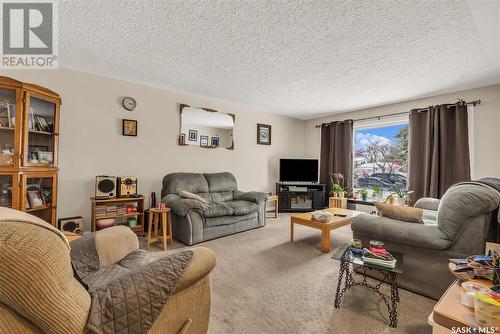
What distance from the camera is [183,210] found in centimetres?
298

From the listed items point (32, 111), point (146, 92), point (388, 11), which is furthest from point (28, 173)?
point (388, 11)

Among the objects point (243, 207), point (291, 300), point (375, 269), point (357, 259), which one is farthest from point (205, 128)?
point (375, 269)

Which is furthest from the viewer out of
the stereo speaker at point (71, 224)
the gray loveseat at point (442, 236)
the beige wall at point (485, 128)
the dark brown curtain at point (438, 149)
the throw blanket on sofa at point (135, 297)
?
the dark brown curtain at point (438, 149)

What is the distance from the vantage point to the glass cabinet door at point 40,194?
7.83ft

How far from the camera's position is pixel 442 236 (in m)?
1.82

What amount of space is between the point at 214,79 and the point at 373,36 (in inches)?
83.6

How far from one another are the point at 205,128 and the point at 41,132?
2.39 meters

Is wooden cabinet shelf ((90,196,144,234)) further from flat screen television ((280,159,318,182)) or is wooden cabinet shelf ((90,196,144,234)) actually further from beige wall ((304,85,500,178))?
beige wall ((304,85,500,178))

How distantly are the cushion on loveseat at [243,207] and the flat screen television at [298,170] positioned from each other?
6.33 feet

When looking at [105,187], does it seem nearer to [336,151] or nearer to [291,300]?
[291,300]

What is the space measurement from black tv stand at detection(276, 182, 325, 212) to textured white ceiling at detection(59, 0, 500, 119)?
7.53 feet

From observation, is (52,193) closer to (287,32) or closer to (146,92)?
(146,92)

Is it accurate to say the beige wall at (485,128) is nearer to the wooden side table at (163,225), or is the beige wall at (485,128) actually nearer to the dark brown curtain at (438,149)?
the dark brown curtain at (438,149)

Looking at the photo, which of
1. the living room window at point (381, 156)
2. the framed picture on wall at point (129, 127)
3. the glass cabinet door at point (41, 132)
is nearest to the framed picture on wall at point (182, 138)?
the framed picture on wall at point (129, 127)
